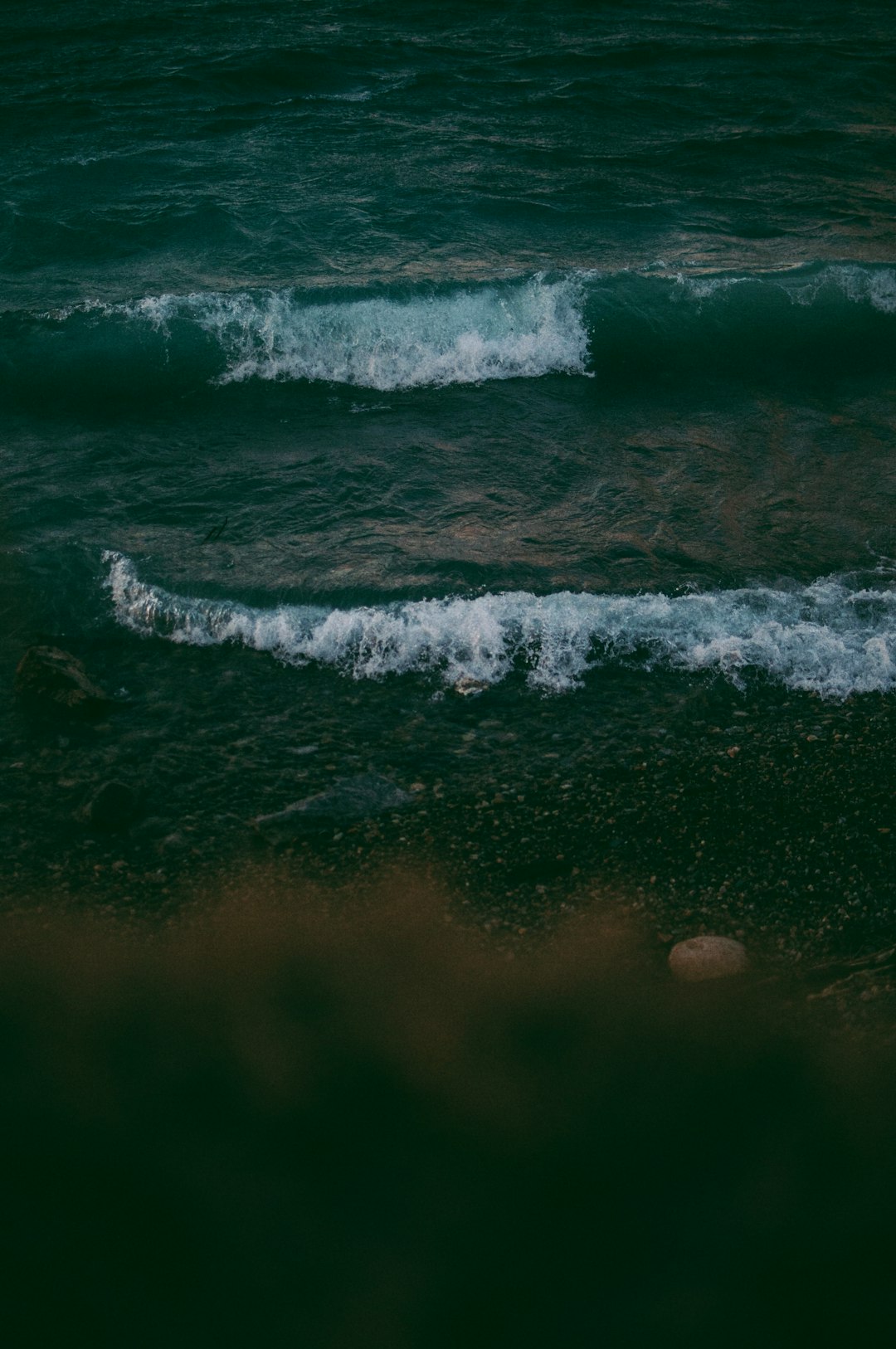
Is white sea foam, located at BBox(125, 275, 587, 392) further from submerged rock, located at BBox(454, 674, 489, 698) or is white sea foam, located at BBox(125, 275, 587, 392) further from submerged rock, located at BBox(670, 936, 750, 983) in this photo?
submerged rock, located at BBox(670, 936, 750, 983)

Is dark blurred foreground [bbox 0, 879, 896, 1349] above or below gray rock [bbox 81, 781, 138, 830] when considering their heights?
below

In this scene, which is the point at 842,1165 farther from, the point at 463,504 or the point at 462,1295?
the point at 463,504

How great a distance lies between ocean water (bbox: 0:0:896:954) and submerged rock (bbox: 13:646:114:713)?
127 mm

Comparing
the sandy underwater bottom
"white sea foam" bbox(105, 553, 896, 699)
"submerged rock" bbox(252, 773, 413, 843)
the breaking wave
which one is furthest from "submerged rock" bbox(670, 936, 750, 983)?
the breaking wave

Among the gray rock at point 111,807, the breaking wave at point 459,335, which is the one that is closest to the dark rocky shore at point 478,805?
the gray rock at point 111,807

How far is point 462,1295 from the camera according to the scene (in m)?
3.24

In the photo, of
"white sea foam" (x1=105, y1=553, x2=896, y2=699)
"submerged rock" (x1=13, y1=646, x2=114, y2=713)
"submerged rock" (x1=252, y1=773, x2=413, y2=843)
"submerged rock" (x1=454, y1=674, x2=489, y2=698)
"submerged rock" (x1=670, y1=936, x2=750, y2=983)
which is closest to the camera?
"submerged rock" (x1=670, y1=936, x2=750, y2=983)

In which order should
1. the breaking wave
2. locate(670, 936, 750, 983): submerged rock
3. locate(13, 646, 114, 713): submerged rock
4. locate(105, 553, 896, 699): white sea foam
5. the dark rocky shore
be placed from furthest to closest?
the breaking wave < locate(105, 553, 896, 699): white sea foam < locate(13, 646, 114, 713): submerged rock < the dark rocky shore < locate(670, 936, 750, 983): submerged rock

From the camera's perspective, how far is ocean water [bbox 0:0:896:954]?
4.97 m

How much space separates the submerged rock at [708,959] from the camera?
13.7 ft

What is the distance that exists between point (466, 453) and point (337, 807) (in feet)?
13.3

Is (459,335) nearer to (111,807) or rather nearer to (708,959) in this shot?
(111,807)

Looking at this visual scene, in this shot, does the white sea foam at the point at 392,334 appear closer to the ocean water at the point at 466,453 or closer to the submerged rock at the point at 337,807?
the ocean water at the point at 466,453

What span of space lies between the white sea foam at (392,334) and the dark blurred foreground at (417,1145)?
6124mm
